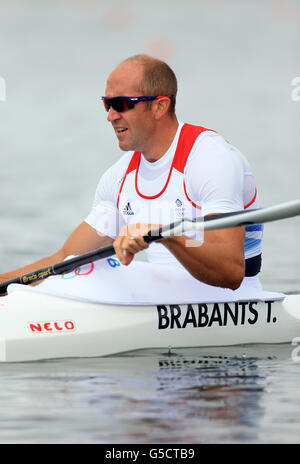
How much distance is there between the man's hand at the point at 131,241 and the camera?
772 centimetres

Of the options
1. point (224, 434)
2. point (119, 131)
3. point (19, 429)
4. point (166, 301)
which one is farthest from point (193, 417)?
point (119, 131)

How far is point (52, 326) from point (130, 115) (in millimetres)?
1801

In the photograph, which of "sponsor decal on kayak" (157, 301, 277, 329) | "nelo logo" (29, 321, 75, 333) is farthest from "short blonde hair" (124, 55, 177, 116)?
"nelo logo" (29, 321, 75, 333)

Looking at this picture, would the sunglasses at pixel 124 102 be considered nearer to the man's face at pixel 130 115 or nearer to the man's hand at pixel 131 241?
the man's face at pixel 130 115

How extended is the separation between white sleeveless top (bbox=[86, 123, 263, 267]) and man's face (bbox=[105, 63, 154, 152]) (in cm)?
23

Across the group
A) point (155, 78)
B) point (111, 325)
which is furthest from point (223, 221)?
point (155, 78)

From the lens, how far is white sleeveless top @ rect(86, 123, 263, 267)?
8156mm

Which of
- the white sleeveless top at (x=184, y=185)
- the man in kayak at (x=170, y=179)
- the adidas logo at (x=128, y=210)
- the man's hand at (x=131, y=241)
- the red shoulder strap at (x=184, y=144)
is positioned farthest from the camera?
the adidas logo at (x=128, y=210)

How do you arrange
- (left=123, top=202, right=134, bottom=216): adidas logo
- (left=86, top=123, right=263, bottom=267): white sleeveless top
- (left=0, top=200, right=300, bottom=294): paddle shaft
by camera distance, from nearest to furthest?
1. (left=0, top=200, right=300, bottom=294): paddle shaft
2. (left=86, top=123, right=263, bottom=267): white sleeveless top
3. (left=123, top=202, right=134, bottom=216): adidas logo

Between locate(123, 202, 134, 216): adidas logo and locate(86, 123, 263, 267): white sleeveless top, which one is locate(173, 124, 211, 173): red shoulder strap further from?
locate(123, 202, 134, 216): adidas logo

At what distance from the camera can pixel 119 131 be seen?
28.7 ft

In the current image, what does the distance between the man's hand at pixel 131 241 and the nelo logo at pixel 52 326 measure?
2.56 feet

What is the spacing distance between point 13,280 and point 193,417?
11.7 ft

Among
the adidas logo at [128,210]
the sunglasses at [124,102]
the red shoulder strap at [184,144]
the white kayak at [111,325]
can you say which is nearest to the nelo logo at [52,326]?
the white kayak at [111,325]
